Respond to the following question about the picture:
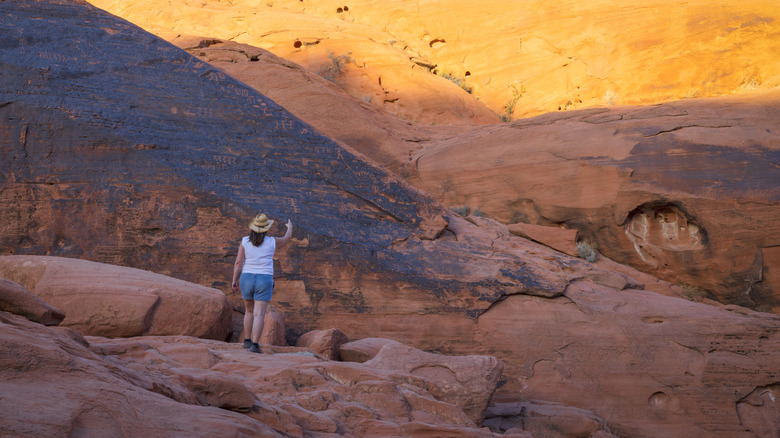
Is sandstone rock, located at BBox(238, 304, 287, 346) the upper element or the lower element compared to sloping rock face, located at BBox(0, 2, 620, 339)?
lower

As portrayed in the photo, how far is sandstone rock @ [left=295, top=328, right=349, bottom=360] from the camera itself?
290 inches

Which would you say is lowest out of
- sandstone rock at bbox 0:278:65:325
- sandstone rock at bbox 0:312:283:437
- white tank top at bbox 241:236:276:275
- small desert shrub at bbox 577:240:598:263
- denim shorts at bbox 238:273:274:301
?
sandstone rock at bbox 0:312:283:437

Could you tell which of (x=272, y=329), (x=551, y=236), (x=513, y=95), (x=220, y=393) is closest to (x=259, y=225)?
(x=272, y=329)

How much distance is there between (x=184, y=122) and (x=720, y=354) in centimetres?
803

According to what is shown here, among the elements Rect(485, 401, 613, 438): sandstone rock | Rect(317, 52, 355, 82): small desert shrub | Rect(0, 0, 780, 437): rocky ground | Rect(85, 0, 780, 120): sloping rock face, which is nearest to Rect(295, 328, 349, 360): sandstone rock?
Rect(0, 0, 780, 437): rocky ground

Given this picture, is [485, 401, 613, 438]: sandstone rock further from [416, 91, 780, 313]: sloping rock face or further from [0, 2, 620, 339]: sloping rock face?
[416, 91, 780, 313]: sloping rock face

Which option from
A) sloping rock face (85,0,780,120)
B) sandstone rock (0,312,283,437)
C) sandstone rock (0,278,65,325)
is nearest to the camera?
sandstone rock (0,312,283,437)

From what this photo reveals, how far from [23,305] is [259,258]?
2668 mm

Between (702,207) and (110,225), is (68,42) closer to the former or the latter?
(110,225)

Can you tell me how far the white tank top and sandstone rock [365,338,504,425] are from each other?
1.47 metres

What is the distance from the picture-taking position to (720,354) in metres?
8.59

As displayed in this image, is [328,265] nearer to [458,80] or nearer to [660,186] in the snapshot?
[660,186]

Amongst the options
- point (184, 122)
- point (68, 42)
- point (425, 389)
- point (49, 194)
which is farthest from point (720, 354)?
point (68, 42)

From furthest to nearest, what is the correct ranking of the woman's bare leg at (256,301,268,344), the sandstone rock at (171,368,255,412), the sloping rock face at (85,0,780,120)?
the sloping rock face at (85,0,780,120)
the woman's bare leg at (256,301,268,344)
the sandstone rock at (171,368,255,412)
